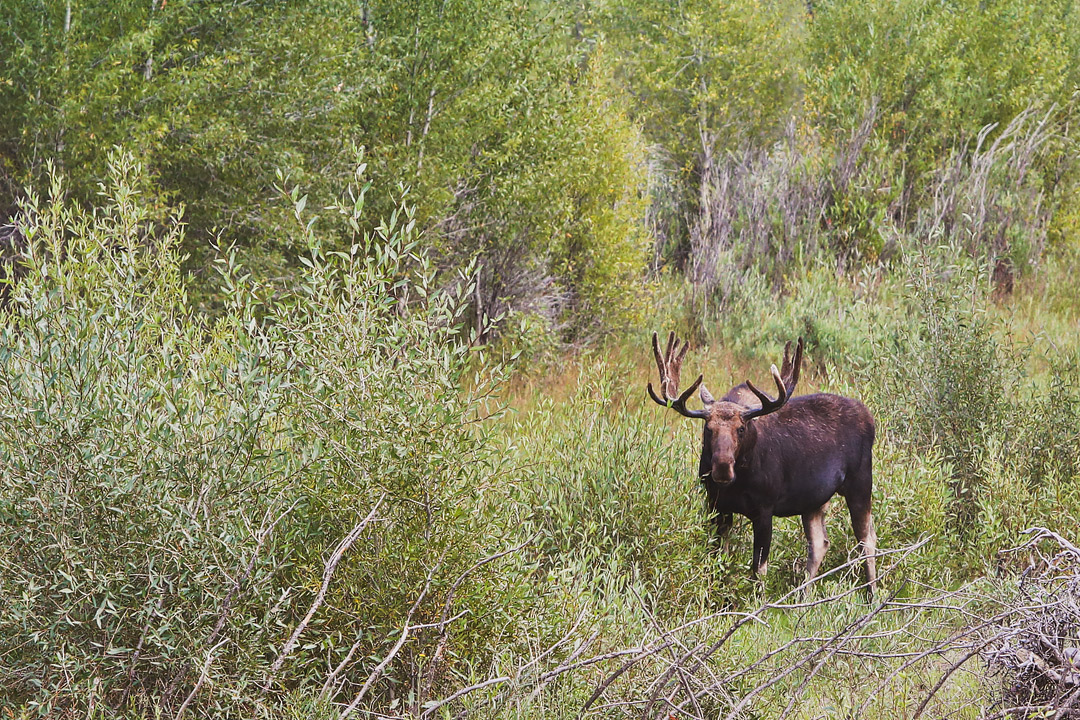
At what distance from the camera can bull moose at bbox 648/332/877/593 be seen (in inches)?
254

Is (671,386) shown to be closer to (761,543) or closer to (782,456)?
(782,456)

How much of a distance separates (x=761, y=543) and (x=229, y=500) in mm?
3392

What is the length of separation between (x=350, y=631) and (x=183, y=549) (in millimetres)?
898

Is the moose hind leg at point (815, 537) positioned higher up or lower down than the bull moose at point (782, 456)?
lower down

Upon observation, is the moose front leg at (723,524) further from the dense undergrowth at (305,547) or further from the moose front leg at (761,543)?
the dense undergrowth at (305,547)

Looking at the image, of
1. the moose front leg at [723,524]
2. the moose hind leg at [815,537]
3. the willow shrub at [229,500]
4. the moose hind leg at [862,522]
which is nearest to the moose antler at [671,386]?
the moose front leg at [723,524]

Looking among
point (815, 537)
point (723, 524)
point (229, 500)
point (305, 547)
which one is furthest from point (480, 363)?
point (229, 500)

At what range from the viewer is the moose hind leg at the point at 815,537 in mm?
6938

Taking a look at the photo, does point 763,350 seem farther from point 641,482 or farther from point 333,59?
point 641,482

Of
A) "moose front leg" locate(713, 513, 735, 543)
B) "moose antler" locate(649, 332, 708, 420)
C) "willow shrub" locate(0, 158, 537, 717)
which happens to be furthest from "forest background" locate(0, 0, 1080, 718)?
"moose antler" locate(649, 332, 708, 420)

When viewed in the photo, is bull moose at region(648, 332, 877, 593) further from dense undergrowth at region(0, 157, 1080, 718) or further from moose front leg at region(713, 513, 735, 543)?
dense undergrowth at region(0, 157, 1080, 718)

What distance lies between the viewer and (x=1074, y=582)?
4340 millimetres

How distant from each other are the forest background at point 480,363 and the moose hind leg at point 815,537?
0.24 metres

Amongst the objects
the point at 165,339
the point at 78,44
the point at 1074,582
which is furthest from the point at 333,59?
the point at 1074,582
